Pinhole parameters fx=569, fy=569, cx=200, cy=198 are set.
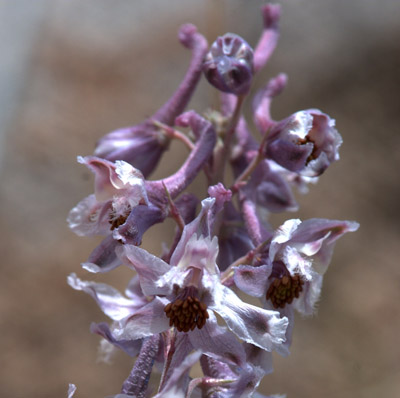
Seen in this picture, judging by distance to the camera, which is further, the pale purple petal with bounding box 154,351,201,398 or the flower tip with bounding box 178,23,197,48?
the flower tip with bounding box 178,23,197,48

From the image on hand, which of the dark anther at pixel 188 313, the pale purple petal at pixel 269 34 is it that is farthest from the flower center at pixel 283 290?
the pale purple petal at pixel 269 34

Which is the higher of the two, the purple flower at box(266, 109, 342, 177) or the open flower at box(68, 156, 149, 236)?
the purple flower at box(266, 109, 342, 177)

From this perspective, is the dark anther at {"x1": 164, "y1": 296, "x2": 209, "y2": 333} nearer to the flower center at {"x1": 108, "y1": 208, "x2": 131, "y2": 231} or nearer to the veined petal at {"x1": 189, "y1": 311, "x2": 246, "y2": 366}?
the veined petal at {"x1": 189, "y1": 311, "x2": 246, "y2": 366}

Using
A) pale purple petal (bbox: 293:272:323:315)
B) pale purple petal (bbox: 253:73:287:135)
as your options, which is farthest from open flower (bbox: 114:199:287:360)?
pale purple petal (bbox: 253:73:287:135)

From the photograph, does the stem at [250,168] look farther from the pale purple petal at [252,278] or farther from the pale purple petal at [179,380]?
the pale purple petal at [179,380]

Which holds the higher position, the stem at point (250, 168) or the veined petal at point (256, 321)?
the stem at point (250, 168)

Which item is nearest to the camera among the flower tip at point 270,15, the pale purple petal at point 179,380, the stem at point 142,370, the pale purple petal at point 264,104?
the pale purple petal at point 179,380

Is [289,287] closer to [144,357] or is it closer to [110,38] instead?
[144,357]

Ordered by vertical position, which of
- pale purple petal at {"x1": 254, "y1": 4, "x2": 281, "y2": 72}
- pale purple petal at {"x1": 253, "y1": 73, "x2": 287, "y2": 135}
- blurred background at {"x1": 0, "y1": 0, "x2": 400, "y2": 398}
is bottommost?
blurred background at {"x1": 0, "y1": 0, "x2": 400, "y2": 398}
